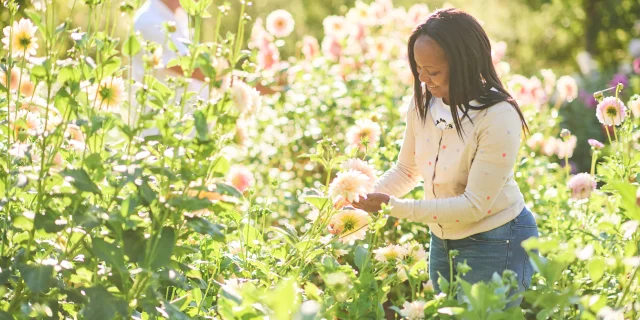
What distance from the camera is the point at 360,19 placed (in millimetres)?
4832

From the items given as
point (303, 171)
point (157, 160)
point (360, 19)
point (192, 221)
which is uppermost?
point (360, 19)

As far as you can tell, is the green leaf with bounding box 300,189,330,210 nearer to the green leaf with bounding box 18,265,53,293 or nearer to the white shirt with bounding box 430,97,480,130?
the white shirt with bounding box 430,97,480,130

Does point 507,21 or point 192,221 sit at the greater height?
point 507,21

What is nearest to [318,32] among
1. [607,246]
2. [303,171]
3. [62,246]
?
[303,171]

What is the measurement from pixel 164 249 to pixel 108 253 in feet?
0.33

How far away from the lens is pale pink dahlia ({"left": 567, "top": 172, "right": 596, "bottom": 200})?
8.66 ft

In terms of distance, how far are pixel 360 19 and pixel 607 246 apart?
2.67 m

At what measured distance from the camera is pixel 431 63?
2.01 meters

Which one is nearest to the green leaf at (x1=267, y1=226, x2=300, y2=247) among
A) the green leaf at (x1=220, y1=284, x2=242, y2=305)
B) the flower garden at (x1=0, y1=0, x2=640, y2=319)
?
the flower garden at (x1=0, y1=0, x2=640, y2=319)

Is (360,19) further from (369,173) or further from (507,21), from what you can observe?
(507,21)

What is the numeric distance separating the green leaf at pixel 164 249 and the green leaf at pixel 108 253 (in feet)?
0.19

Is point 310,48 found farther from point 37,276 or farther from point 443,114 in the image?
point 37,276

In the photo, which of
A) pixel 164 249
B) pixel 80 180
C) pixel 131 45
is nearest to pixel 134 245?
pixel 164 249

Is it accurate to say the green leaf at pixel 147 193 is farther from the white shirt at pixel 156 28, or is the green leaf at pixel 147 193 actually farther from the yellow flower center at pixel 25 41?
the white shirt at pixel 156 28
